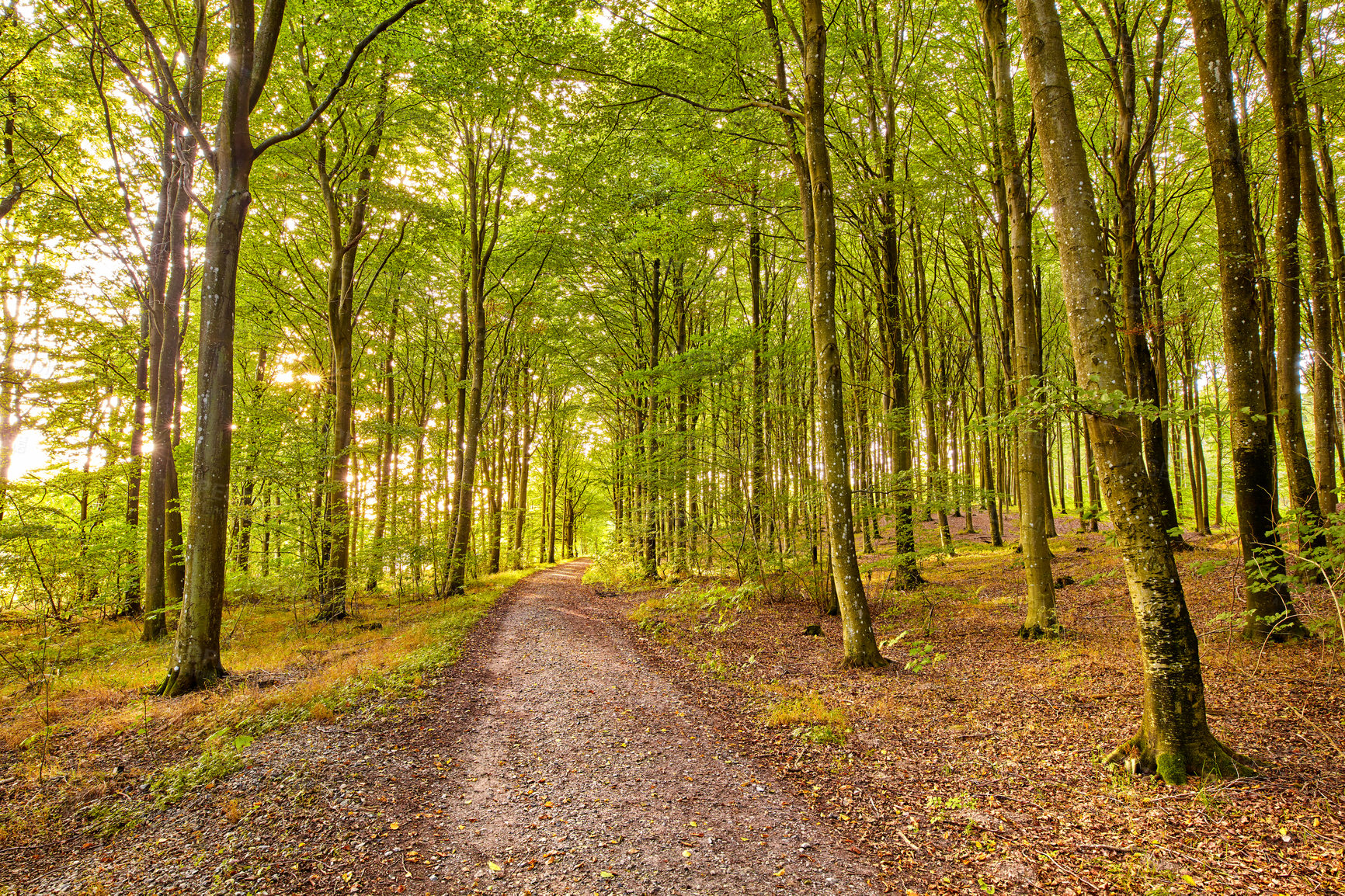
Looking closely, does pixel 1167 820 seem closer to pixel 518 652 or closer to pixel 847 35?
pixel 518 652

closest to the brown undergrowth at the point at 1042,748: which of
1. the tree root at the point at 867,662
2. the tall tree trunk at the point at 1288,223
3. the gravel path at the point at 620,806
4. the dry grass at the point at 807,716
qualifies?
the dry grass at the point at 807,716

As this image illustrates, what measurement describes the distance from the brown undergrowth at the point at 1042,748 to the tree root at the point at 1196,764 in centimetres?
7

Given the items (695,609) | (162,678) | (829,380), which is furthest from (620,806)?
(695,609)

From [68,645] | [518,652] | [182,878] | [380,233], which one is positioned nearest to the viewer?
[182,878]

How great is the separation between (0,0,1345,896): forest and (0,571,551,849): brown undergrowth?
80 mm

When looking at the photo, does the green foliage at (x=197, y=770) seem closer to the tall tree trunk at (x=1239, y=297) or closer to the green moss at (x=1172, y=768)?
the green moss at (x=1172, y=768)

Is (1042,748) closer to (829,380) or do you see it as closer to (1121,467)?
(1121,467)

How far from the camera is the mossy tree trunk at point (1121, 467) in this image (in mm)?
3895

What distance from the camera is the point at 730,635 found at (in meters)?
10.2

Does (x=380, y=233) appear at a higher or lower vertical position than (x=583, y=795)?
higher

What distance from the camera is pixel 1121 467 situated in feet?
13.2

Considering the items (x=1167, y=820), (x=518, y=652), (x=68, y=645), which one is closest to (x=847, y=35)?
(x=1167, y=820)

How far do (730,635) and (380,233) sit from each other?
48.7ft

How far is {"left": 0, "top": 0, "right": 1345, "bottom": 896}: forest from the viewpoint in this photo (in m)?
3.89
